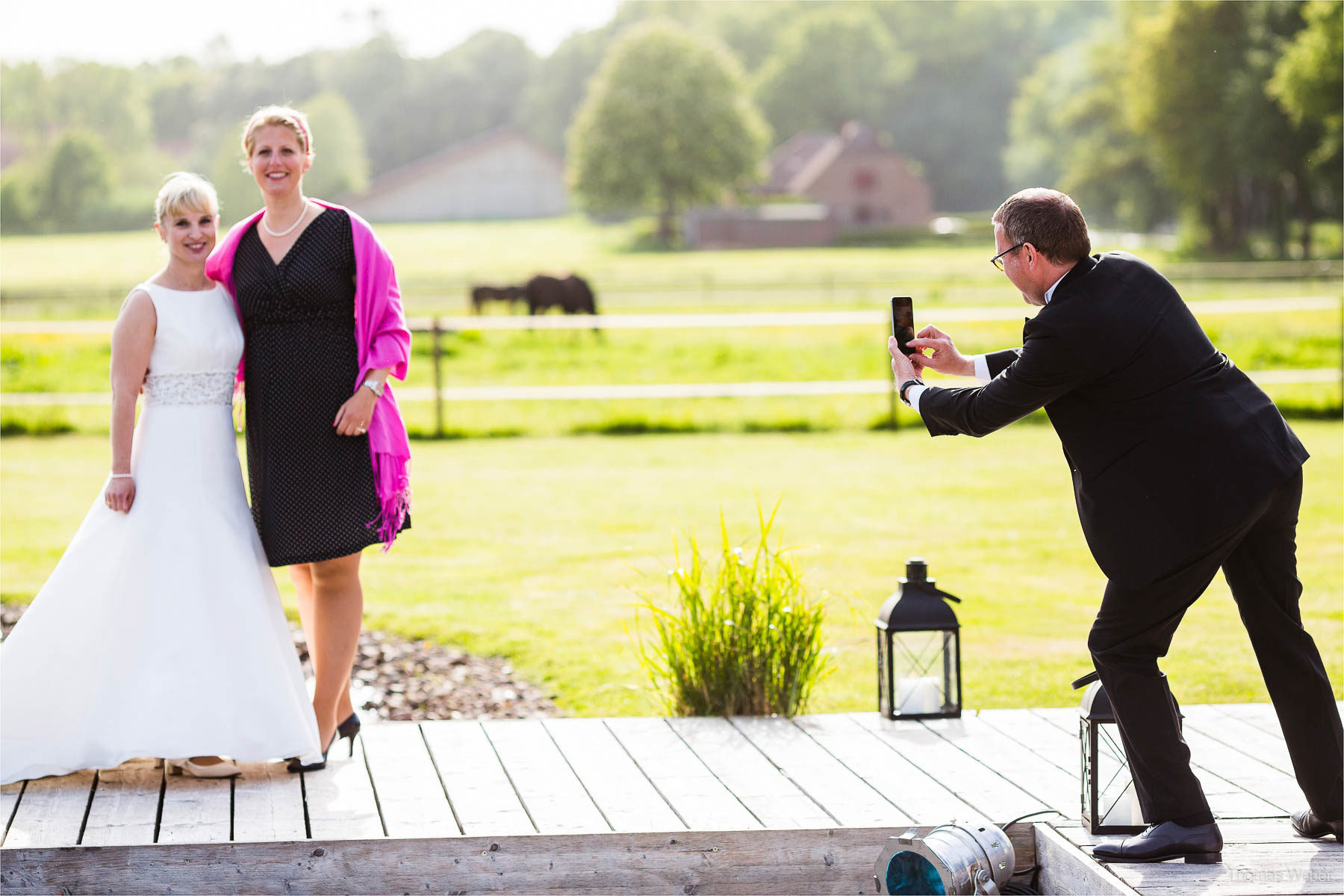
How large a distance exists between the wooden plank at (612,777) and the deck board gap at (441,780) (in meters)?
0.33

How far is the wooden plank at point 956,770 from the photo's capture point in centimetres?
333

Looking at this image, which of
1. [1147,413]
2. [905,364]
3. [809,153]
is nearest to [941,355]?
[905,364]

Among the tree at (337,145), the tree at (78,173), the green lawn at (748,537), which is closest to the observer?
the green lawn at (748,537)

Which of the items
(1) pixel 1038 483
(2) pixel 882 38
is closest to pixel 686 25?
(2) pixel 882 38

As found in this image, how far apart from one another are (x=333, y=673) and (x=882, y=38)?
5651cm

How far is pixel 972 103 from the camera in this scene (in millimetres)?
55406

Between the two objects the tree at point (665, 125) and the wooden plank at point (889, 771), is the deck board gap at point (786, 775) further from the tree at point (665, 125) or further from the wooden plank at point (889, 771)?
the tree at point (665, 125)

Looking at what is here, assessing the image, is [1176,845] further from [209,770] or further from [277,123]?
[277,123]

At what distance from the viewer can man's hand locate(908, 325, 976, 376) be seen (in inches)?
122

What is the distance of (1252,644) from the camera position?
9.53 feet

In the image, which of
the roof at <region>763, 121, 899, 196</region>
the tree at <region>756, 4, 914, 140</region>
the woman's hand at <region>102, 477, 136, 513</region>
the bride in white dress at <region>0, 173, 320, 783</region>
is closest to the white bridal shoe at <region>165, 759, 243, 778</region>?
the bride in white dress at <region>0, 173, 320, 783</region>

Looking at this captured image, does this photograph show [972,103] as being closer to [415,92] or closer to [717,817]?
[415,92]

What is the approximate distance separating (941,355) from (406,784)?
1660 mm

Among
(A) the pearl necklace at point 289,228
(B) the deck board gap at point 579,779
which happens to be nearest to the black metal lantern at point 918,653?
(B) the deck board gap at point 579,779
